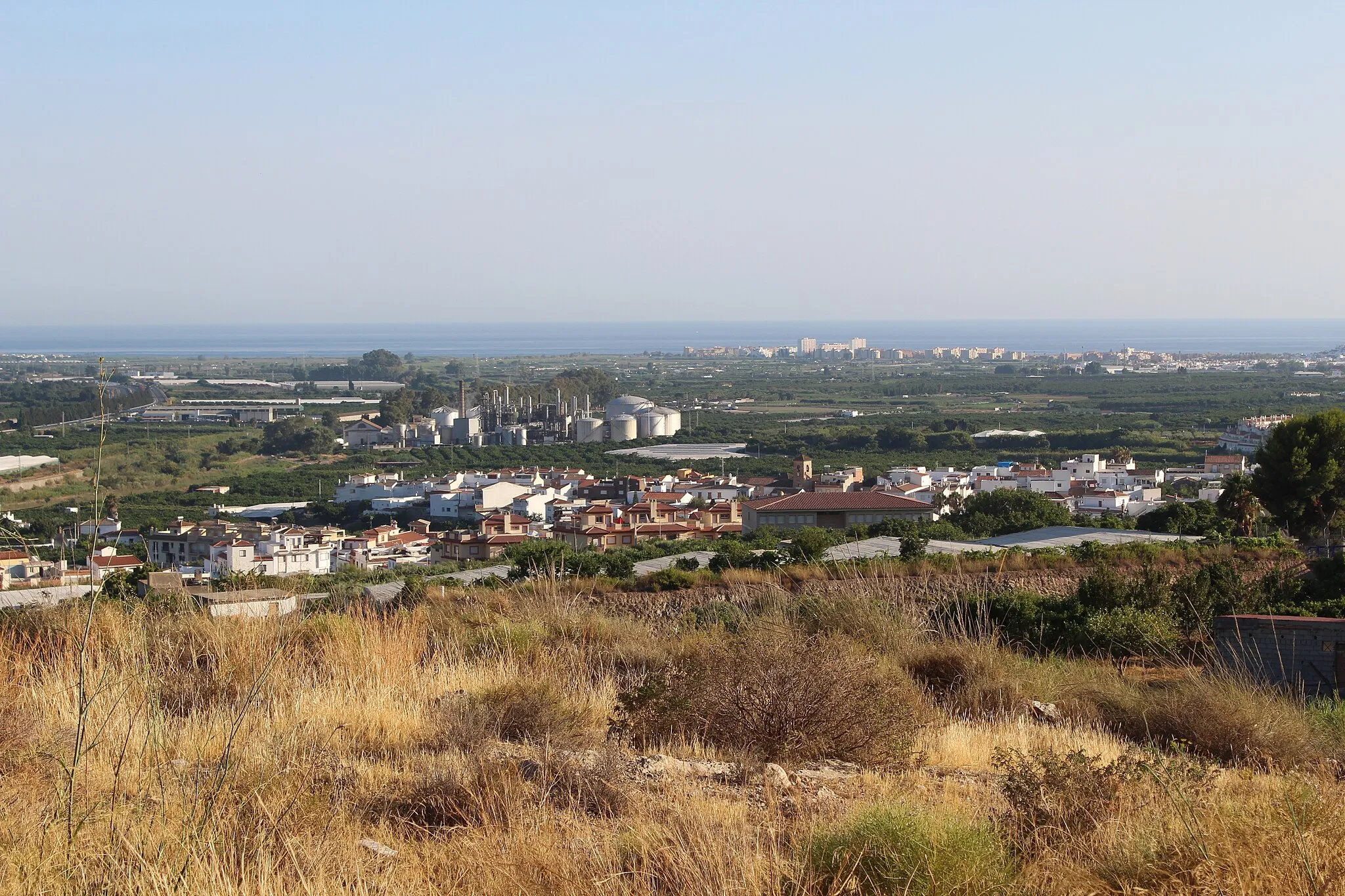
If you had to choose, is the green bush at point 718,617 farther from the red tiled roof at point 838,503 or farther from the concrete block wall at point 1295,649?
the red tiled roof at point 838,503


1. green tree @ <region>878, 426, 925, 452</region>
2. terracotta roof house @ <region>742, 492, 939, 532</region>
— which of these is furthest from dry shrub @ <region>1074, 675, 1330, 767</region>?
green tree @ <region>878, 426, 925, 452</region>

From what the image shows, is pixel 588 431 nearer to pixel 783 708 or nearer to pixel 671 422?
pixel 671 422

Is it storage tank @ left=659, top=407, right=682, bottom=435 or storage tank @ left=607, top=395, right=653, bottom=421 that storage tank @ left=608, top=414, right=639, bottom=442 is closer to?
storage tank @ left=659, top=407, right=682, bottom=435

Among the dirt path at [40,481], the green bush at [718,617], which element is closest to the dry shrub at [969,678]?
the green bush at [718,617]

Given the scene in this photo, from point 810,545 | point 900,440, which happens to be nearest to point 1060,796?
point 810,545

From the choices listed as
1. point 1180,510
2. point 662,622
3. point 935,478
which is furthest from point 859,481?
point 662,622
